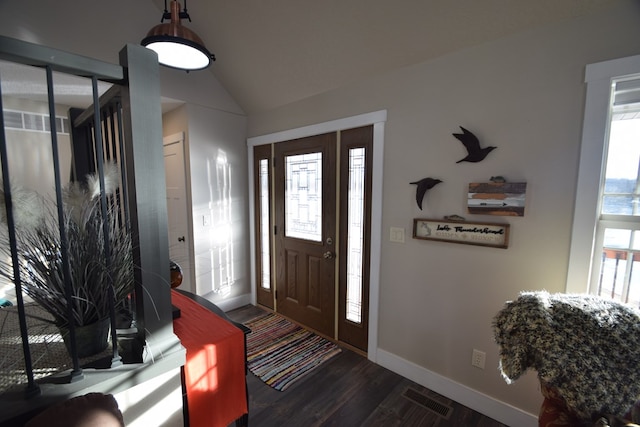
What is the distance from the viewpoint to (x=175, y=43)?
1438 mm

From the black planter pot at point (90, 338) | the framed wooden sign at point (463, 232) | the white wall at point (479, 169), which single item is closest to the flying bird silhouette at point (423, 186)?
the white wall at point (479, 169)

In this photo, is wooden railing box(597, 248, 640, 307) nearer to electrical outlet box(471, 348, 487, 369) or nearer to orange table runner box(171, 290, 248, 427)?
electrical outlet box(471, 348, 487, 369)

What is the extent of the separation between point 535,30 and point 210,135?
9.28 ft

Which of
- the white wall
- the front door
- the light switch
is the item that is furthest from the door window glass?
the light switch

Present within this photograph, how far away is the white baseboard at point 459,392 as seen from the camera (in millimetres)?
1639

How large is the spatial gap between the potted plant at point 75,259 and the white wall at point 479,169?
176 centimetres

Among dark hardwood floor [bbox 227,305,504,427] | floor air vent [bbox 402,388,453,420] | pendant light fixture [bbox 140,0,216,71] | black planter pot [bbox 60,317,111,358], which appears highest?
pendant light fixture [bbox 140,0,216,71]

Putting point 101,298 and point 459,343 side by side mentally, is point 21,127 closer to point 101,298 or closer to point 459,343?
point 101,298

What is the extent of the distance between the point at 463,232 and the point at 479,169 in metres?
0.42

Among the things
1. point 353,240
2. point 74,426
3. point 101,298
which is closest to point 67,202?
point 101,298

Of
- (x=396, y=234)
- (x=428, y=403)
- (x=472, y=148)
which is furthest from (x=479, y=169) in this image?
(x=428, y=403)

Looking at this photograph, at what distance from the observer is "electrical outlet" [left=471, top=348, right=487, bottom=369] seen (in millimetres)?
1746

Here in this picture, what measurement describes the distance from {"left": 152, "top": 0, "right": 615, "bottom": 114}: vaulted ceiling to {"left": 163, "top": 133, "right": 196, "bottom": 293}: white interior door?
967 mm

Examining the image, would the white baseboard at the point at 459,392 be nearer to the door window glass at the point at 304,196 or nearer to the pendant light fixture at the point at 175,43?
the door window glass at the point at 304,196
